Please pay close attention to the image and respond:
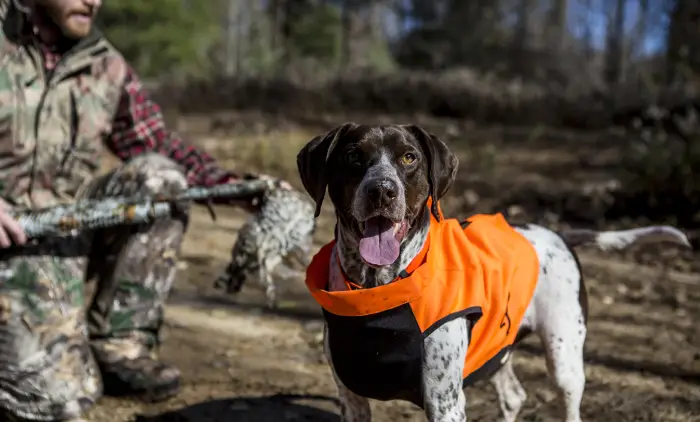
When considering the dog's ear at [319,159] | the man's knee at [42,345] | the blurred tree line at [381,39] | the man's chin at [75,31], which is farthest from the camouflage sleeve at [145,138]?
the blurred tree line at [381,39]

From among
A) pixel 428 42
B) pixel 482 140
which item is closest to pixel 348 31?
pixel 428 42

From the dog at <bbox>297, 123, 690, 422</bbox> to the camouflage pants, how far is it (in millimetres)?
1242

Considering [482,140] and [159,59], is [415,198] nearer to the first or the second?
[482,140]

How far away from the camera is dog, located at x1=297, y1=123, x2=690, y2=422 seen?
2.70 metres

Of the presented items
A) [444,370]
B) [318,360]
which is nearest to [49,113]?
[318,360]

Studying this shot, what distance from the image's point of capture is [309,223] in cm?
367

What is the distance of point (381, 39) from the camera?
92.8ft

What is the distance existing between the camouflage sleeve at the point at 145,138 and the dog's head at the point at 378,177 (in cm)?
132

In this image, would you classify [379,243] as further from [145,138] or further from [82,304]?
[145,138]

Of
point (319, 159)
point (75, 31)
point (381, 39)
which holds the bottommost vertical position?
point (381, 39)

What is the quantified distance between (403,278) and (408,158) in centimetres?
41

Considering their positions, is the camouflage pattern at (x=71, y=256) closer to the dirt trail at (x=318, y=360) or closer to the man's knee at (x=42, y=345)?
the man's knee at (x=42, y=345)

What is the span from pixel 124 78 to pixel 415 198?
1969 mm

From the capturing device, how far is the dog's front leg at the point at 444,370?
2.71 meters
